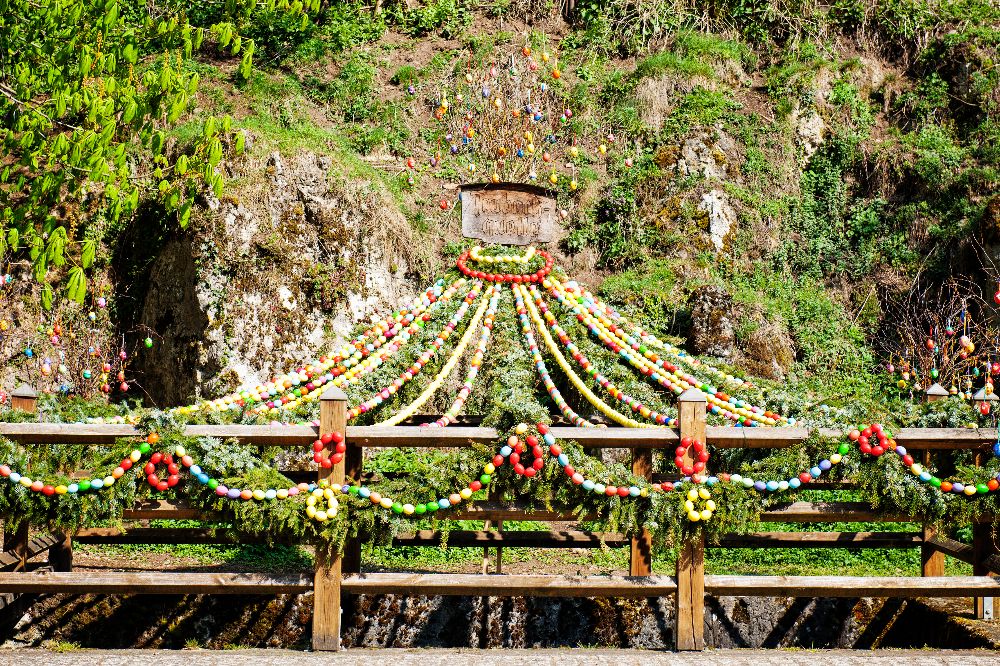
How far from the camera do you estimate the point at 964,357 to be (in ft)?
43.2

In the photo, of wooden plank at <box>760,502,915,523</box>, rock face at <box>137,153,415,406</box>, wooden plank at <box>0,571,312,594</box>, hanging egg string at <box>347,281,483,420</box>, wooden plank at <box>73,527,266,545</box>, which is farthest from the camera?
rock face at <box>137,153,415,406</box>

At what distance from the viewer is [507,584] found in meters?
6.31

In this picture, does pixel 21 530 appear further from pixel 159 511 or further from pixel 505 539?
pixel 505 539

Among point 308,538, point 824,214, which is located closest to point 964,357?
point 824,214

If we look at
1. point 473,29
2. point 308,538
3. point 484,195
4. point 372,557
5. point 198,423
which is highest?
point 473,29

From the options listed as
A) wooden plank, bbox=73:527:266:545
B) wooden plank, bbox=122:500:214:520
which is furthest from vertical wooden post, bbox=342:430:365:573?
wooden plank, bbox=73:527:266:545

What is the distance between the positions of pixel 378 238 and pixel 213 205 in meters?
2.36

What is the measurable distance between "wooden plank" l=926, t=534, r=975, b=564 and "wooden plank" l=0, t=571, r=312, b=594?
4836 millimetres

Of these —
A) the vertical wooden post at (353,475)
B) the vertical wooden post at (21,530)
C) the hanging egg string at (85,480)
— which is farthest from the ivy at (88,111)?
the vertical wooden post at (353,475)

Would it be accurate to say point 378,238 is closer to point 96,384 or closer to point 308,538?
point 96,384

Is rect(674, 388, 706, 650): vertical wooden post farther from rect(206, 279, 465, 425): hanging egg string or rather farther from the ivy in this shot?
the ivy

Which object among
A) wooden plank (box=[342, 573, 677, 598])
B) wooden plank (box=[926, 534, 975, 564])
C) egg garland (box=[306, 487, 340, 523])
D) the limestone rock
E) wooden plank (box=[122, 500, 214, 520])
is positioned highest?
the limestone rock

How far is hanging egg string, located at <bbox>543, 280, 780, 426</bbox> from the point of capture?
774cm

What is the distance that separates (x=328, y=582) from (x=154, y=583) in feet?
3.70
